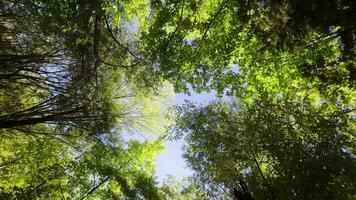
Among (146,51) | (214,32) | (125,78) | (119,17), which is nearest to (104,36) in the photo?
(119,17)

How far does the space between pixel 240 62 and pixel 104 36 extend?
5.27m

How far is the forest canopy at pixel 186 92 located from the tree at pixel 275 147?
4 cm

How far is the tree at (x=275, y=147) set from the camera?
8477 millimetres

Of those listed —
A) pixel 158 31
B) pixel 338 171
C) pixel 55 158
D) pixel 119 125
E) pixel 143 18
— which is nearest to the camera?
pixel 338 171

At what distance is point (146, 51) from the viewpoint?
39.5 ft

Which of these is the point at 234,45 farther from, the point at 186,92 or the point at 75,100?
the point at 75,100

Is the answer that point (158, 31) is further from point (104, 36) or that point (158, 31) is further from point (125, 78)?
point (125, 78)

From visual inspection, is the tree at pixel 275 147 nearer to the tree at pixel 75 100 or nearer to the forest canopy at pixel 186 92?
the forest canopy at pixel 186 92

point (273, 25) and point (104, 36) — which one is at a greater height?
point (104, 36)

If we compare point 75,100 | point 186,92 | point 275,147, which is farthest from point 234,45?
point 75,100

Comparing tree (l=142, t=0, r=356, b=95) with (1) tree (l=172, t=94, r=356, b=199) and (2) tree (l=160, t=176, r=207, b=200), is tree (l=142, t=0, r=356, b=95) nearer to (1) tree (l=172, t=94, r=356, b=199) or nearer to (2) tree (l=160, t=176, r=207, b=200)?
(1) tree (l=172, t=94, r=356, b=199)

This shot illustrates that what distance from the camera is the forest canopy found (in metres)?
8.93

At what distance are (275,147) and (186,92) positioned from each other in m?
4.34

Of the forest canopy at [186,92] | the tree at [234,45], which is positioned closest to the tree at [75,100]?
the forest canopy at [186,92]
